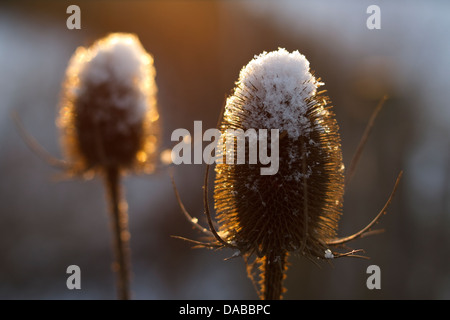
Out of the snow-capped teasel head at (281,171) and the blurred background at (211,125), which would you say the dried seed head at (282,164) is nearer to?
the snow-capped teasel head at (281,171)

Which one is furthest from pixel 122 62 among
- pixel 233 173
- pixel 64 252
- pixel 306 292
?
pixel 64 252

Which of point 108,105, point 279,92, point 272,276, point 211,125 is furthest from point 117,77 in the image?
point 211,125

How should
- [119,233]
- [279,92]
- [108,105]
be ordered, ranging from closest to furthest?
[279,92] → [119,233] → [108,105]

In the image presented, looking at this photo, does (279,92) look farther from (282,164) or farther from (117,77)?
(117,77)

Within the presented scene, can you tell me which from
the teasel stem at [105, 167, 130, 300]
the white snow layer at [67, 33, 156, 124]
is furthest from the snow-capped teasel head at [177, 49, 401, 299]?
the white snow layer at [67, 33, 156, 124]

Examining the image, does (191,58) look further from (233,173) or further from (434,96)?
(233,173)

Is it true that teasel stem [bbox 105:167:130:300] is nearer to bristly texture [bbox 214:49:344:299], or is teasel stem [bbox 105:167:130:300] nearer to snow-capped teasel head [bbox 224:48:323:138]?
bristly texture [bbox 214:49:344:299]
